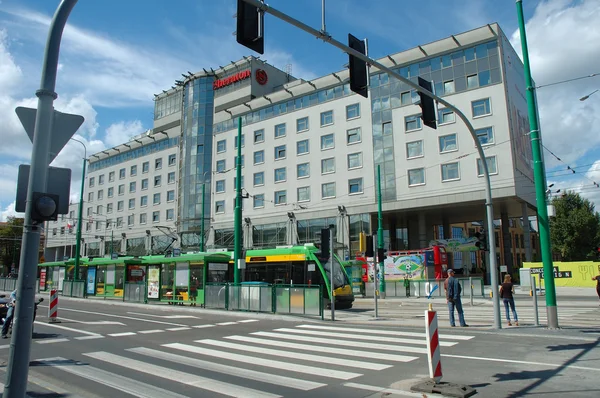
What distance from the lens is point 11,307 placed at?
482 inches

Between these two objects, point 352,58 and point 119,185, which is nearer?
point 352,58

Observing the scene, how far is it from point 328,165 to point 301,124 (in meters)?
6.02

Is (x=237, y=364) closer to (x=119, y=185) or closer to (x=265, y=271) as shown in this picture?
(x=265, y=271)

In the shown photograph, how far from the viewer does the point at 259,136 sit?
53562 millimetres

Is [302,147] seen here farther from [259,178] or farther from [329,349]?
[329,349]

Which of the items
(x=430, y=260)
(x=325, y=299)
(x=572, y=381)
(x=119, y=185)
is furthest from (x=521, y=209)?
(x=119, y=185)

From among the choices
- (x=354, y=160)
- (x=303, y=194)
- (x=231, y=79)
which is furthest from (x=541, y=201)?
(x=231, y=79)

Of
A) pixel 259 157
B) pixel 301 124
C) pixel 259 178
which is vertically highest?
pixel 301 124

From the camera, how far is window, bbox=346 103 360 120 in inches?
1809

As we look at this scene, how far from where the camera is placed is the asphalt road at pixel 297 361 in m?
6.83

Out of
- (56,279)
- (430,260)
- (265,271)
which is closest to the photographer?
(265,271)

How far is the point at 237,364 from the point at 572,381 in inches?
224

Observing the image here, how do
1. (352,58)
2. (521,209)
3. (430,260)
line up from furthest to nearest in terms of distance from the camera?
1. (521,209)
2. (430,260)
3. (352,58)

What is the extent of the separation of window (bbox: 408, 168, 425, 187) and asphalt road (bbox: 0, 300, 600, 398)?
28755 millimetres
